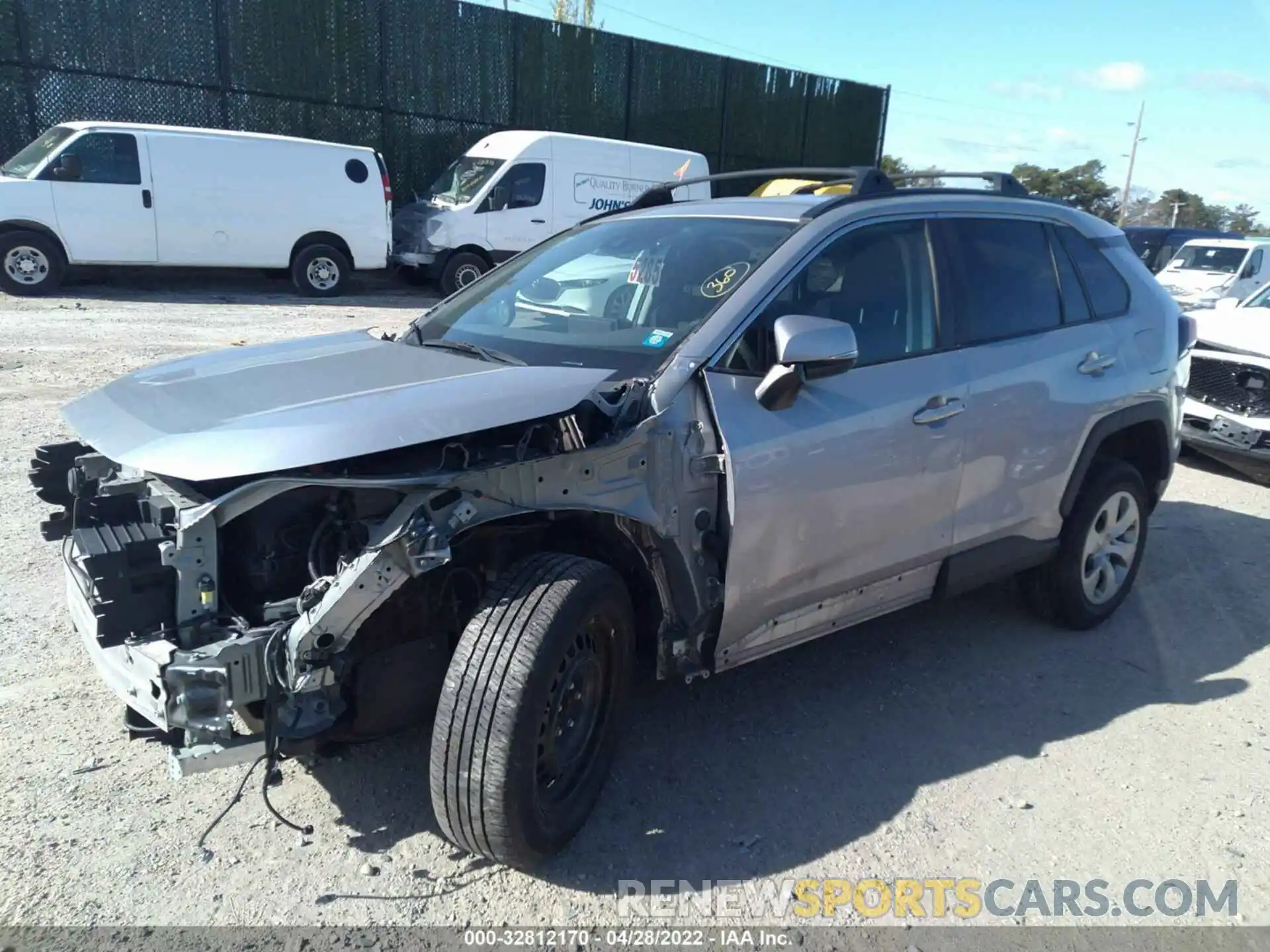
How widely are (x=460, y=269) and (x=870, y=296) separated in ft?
42.0

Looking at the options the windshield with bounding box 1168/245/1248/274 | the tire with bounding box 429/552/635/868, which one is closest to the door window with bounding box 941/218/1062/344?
the tire with bounding box 429/552/635/868

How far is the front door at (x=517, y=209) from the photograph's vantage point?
15375mm

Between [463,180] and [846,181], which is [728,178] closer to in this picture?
[846,181]

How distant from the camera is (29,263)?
12.2 metres

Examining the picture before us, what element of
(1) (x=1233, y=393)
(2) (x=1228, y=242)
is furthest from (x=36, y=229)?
(2) (x=1228, y=242)

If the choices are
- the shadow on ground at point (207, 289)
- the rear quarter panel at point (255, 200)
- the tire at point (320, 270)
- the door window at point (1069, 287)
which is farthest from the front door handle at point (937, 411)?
the tire at point (320, 270)

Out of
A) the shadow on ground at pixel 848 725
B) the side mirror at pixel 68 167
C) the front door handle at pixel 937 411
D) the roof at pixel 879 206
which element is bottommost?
the shadow on ground at pixel 848 725

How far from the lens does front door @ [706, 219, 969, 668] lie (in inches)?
122

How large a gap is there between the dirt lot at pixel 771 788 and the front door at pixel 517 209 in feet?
37.6

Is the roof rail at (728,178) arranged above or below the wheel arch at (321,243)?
above

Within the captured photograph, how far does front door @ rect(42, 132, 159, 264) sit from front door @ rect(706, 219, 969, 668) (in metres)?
12.0

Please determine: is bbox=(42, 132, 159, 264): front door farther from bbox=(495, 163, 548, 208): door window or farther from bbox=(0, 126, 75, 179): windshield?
bbox=(495, 163, 548, 208): door window

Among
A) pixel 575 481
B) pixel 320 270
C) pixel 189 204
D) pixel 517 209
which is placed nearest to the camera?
pixel 575 481

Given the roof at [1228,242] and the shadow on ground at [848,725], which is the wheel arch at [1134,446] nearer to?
the shadow on ground at [848,725]
